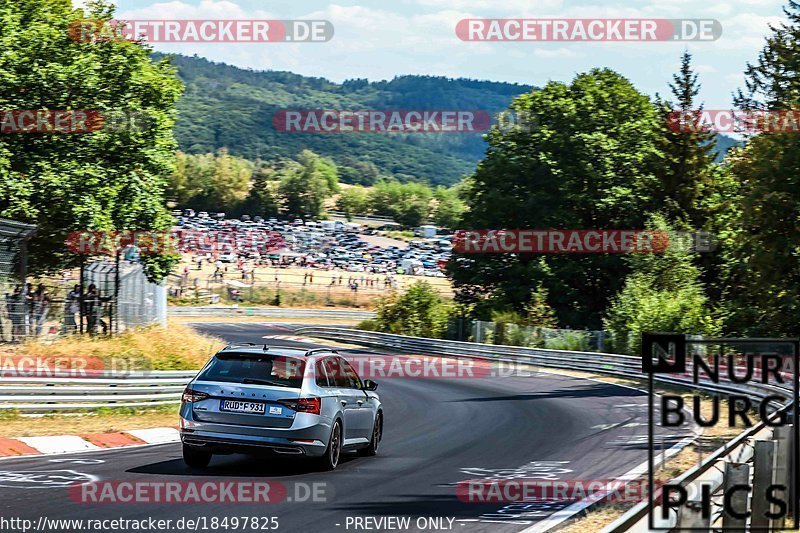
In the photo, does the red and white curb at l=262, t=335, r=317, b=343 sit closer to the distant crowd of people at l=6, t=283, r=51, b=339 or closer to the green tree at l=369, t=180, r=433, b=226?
the distant crowd of people at l=6, t=283, r=51, b=339

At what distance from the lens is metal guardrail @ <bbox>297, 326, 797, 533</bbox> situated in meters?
7.42

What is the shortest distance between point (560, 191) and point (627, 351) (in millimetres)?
15280

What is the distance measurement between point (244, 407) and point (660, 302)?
106ft

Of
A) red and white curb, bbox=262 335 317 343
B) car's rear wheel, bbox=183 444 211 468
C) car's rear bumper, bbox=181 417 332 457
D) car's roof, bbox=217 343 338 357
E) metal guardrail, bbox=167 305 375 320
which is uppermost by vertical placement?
car's roof, bbox=217 343 338 357

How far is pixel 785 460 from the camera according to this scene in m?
9.63

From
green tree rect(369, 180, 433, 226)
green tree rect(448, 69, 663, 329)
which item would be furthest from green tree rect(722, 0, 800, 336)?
green tree rect(369, 180, 433, 226)

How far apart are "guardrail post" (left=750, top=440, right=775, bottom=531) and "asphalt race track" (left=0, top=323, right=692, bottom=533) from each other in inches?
80.2

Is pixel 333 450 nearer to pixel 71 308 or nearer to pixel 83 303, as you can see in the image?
pixel 71 308

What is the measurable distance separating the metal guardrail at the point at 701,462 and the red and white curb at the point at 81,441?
8.78 meters

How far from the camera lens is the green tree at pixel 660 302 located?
135 ft

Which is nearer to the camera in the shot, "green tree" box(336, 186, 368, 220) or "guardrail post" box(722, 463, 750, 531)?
"guardrail post" box(722, 463, 750, 531)

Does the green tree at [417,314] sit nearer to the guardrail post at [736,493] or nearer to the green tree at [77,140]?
the green tree at [77,140]

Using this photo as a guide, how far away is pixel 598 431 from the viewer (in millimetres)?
19766

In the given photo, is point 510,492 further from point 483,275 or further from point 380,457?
point 483,275
